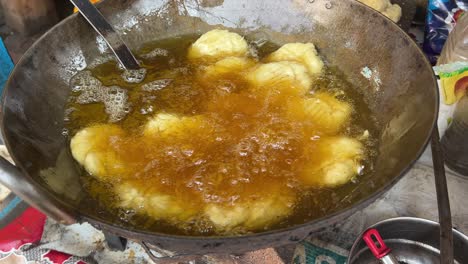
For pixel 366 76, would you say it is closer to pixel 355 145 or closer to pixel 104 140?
pixel 355 145

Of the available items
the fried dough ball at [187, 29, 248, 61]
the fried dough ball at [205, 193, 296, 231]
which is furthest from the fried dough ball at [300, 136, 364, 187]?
the fried dough ball at [187, 29, 248, 61]

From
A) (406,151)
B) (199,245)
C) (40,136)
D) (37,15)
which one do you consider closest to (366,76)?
(406,151)

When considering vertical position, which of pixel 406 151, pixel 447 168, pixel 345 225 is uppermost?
pixel 406 151

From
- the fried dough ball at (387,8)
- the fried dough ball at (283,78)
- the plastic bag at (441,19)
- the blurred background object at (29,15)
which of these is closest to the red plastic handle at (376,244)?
the fried dough ball at (283,78)

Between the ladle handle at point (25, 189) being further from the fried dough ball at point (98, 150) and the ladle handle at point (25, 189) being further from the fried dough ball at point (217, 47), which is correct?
the fried dough ball at point (217, 47)

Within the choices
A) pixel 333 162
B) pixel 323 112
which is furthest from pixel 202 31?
pixel 333 162

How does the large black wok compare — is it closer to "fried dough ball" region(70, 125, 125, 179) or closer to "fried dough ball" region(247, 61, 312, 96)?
"fried dough ball" region(70, 125, 125, 179)

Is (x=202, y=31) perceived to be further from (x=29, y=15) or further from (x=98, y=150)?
(x=29, y=15)
